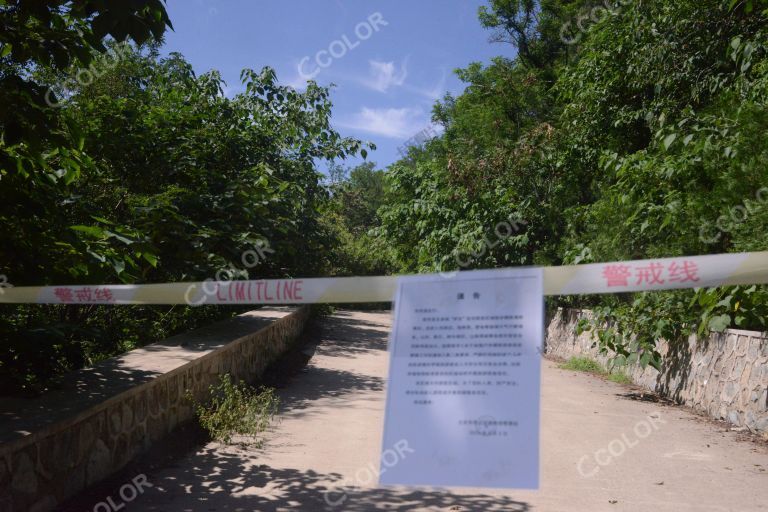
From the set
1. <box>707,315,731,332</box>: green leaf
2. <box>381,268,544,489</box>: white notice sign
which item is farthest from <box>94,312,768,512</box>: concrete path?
<box>381,268,544,489</box>: white notice sign

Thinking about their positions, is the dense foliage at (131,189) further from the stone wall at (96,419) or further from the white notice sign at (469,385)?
the white notice sign at (469,385)

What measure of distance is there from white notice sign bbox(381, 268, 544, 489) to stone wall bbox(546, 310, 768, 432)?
7.19 m

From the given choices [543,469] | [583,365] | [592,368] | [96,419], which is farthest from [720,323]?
[96,419]

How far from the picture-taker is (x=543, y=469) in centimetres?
588

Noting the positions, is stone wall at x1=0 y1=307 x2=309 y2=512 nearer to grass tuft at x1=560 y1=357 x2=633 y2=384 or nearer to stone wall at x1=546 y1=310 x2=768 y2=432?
stone wall at x1=546 y1=310 x2=768 y2=432

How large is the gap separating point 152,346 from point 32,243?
355 centimetres

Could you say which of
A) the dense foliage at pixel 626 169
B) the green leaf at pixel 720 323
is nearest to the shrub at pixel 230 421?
the dense foliage at pixel 626 169

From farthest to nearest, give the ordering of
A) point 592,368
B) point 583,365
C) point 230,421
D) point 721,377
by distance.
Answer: point 583,365 < point 592,368 < point 721,377 < point 230,421

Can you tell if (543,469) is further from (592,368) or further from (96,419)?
(592,368)

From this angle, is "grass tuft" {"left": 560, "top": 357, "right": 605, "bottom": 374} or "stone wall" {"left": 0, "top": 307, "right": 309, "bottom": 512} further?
"grass tuft" {"left": 560, "top": 357, "right": 605, "bottom": 374}

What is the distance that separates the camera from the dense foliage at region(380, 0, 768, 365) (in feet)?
28.5

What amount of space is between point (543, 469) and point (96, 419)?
3.67 metres

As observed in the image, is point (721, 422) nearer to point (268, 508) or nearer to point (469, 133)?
point (268, 508)

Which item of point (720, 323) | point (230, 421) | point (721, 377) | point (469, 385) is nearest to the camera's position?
point (469, 385)
